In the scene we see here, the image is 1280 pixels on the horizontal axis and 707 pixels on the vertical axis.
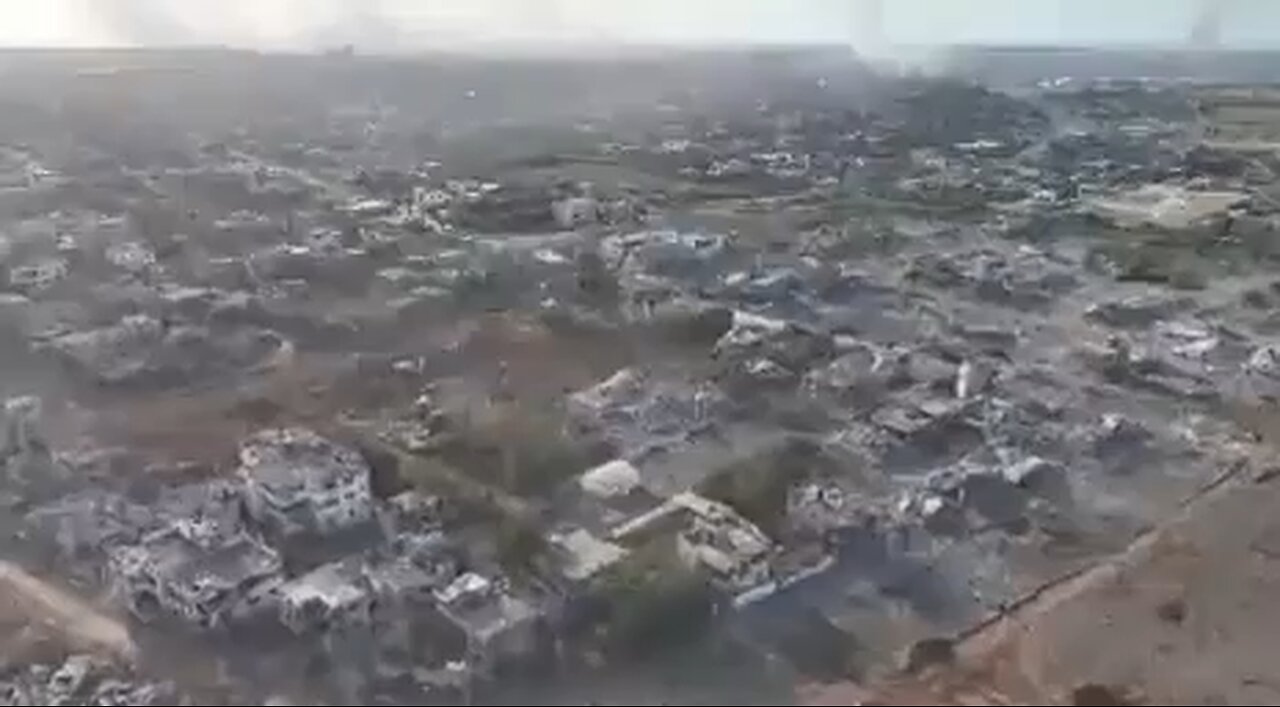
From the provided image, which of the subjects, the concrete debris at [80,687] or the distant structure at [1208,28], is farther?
the distant structure at [1208,28]

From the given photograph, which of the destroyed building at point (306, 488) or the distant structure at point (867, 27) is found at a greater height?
the distant structure at point (867, 27)

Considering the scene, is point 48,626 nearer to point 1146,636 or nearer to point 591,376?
point 591,376

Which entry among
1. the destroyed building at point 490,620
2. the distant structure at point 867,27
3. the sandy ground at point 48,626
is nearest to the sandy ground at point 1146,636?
the destroyed building at point 490,620

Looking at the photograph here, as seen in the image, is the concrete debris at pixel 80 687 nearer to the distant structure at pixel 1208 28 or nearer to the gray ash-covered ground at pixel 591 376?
the gray ash-covered ground at pixel 591 376

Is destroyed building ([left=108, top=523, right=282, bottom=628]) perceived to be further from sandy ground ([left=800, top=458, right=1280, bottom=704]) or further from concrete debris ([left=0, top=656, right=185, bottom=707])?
sandy ground ([left=800, top=458, right=1280, bottom=704])

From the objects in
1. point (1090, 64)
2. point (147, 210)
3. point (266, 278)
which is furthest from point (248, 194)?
point (1090, 64)

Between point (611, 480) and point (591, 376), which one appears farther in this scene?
point (591, 376)

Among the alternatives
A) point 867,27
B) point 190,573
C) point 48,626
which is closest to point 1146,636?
point 190,573
